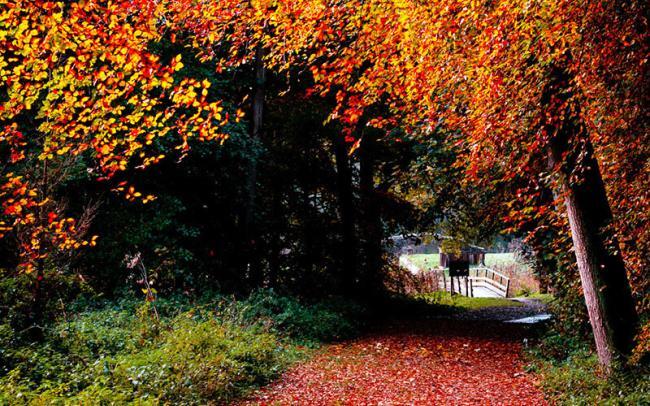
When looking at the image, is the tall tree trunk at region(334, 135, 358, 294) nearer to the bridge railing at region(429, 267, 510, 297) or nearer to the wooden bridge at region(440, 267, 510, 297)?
the bridge railing at region(429, 267, 510, 297)

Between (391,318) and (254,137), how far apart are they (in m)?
6.59

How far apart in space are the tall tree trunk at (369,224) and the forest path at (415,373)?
4423 mm

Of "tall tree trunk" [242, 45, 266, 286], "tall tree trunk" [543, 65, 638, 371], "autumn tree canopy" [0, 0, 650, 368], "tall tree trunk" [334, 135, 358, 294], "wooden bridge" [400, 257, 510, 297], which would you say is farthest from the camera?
"wooden bridge" [400, 257, 510, 297]

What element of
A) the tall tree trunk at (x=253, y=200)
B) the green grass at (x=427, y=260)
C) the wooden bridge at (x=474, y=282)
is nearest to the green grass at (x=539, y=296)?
the wooden bridge at (x=474, y=282)

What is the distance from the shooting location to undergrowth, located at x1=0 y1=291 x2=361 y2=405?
21.7 ft

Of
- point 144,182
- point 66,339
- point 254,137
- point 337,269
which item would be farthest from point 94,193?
point 337,269

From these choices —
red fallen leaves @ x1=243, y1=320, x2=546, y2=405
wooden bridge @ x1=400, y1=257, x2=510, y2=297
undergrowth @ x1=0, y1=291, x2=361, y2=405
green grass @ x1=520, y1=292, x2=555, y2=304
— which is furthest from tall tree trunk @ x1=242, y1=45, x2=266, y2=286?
green grass @ x1=520, y1=292, x2=555, y2=304

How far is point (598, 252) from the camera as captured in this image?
24.9 feet

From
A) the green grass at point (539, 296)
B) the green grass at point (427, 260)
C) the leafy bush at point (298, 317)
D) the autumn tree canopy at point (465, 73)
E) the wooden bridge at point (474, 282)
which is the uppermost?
the green grass at point (427, 260)

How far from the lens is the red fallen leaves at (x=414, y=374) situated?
801cm

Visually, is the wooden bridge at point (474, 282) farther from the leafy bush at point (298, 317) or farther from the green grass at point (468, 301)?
the leafy bush at point (298, 317)

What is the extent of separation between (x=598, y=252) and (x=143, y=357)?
6.01 m

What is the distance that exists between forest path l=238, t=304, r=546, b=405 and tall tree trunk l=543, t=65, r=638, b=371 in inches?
49.7

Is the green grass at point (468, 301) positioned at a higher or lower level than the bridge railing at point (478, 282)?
lower
